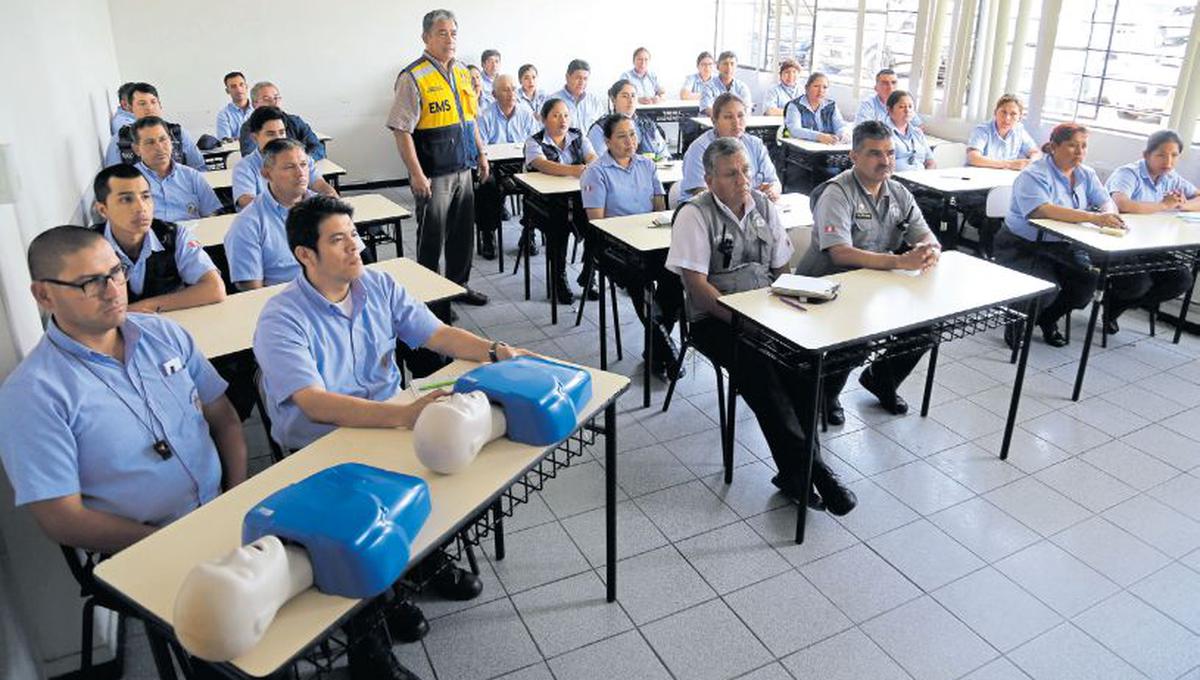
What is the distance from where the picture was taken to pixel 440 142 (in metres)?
4.27

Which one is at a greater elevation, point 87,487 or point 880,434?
point 87,487

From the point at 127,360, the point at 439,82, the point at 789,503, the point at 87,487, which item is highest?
the point at 439,82

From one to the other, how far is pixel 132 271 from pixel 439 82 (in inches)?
80.5

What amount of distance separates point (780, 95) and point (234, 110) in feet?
16.0

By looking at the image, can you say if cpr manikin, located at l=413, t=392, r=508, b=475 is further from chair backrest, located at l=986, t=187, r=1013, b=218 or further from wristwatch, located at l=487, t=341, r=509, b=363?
chair backrest, located at l=986, t=187, r=1013, b=218

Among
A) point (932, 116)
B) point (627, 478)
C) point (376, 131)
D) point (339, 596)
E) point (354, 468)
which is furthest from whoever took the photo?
point (376, 131)

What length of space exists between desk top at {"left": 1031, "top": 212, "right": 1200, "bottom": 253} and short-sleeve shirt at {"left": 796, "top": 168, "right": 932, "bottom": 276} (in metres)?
0.92

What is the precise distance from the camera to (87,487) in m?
1.76

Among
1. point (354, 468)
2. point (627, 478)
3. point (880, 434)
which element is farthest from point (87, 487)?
point (880, 434)

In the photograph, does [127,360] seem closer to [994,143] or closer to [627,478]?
[627,478]

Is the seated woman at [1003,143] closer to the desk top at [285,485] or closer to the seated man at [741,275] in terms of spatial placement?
the seated man at [741,275]

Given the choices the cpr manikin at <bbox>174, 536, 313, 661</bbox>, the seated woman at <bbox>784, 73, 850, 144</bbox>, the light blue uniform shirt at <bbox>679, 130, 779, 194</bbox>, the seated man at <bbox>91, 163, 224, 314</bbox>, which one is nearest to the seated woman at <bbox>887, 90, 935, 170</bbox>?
the seated woman at <bbox>784, 73, 850, 144</bbox>

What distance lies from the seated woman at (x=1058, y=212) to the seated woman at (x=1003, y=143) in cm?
123

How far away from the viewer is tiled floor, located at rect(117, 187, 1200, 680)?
216cm
